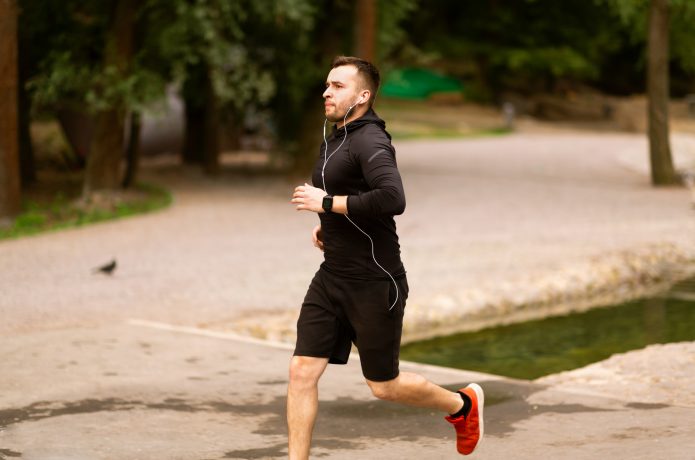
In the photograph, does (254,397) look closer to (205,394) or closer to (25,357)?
(205,394)

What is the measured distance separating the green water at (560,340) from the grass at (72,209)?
26.5ft

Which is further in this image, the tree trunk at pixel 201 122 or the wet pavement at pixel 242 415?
the tree trunk at pixel 201 122

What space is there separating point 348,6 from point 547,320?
1185 centimetres

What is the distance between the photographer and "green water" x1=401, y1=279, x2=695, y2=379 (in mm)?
10828

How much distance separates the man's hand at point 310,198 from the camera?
17.7 ft

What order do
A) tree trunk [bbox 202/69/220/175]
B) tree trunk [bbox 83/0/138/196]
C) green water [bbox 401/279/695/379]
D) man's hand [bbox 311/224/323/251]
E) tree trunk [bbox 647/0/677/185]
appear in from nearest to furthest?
man's hand [bbox 311/224/323/251] → green water [bbox 401/279/695/379] → tree trunk [bbox 83/0/138/196] → tree trunk [bbox 647/0/677/185] → tree trunk [bbox 202/69/220/175]

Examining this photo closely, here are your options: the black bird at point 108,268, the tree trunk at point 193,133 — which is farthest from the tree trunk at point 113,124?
the black bird at point 108,268

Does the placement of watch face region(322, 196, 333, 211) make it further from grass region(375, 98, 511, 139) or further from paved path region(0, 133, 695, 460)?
grass region(375, 98, 511, 139)

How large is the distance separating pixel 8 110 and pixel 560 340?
943 cm

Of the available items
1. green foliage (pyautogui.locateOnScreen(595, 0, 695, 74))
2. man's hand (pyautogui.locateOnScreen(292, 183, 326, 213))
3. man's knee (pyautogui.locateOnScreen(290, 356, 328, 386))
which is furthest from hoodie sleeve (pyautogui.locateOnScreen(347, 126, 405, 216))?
green foliage (pyautogui.locateOnScreen(595, 0, 695, 74))

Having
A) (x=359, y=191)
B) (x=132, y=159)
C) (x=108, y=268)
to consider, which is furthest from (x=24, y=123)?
(x=359, y=191)

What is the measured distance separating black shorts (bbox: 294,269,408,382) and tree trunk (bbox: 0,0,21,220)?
12.8 meters

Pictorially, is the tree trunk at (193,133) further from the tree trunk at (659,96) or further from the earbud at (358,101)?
the earbud at (358,101)

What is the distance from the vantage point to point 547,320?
42.5ft
